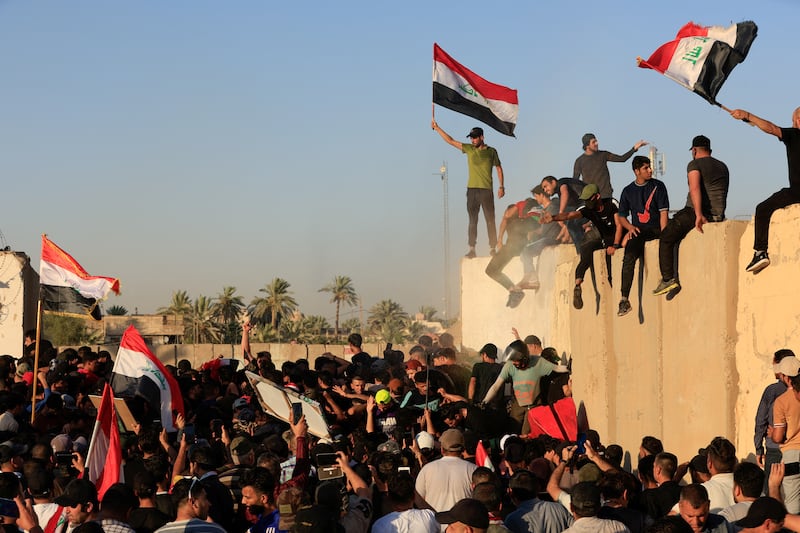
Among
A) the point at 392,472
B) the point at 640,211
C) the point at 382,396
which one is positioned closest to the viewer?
Answer: the point at 392,472

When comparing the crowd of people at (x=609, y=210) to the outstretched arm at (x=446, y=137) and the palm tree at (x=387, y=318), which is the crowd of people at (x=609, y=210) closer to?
the outstretched arm at (x=446, y=137)

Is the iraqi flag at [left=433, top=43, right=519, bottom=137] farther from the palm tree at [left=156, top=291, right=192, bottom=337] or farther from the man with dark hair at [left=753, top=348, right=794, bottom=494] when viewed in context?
the palm tree at [left=156, top=291, right=192, bottom=337]

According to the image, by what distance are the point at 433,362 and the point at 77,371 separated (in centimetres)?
465

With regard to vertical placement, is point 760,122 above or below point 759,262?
above

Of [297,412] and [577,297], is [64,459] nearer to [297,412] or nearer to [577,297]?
[297,412]

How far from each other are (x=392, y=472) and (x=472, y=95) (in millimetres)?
12064

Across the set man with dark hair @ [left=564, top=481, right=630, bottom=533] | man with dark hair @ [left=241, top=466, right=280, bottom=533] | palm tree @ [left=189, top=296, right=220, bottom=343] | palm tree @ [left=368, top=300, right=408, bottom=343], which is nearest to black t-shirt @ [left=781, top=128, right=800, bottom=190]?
man with dark hair @ [left=564, top=481, right=630, bottom=533]

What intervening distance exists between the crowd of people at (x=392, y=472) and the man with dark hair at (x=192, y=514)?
1cm

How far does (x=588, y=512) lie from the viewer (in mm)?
6676

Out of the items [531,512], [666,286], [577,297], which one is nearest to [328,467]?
[531,512]

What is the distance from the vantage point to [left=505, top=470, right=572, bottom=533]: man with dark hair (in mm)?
7141

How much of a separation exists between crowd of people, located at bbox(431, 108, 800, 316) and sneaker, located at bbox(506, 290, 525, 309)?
0.05ft

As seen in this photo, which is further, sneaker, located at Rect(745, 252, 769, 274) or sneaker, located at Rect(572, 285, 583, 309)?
sneaker, located at Rect(572, 285, 583, 309)

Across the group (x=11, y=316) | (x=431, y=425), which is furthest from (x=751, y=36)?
(x=11, y=316)
